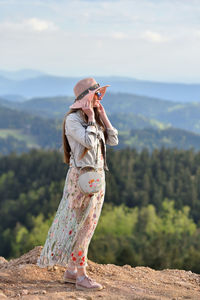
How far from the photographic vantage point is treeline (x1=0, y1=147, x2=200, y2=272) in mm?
74269

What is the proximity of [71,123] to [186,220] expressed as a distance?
7835cm

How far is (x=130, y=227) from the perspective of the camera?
80500 mm

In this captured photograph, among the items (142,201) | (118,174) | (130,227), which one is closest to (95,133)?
(130,227)

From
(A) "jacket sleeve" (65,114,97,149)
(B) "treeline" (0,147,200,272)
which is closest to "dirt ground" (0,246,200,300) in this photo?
(A) "jacket sleeve" (65,114,97,149)

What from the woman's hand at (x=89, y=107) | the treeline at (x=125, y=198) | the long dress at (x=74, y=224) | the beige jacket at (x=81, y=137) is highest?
the woman's hand at (x=89, y=107)

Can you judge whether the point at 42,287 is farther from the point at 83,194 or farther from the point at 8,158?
the point at 8,158

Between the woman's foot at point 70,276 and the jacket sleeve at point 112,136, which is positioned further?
the woman's foot at point 70,276

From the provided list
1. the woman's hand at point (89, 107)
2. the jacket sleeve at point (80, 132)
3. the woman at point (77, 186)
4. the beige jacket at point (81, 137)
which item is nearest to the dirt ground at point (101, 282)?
the woman at point (77, 186)

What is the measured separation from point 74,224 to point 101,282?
4.10 feet

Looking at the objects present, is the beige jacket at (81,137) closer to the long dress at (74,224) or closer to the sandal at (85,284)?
the long dress at (74,224)

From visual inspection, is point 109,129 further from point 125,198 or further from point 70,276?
point 125,198

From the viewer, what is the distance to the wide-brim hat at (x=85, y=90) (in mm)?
6773

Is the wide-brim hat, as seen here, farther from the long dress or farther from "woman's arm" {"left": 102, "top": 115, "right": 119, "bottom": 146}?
the long dress

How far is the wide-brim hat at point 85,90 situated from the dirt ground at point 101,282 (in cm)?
291
